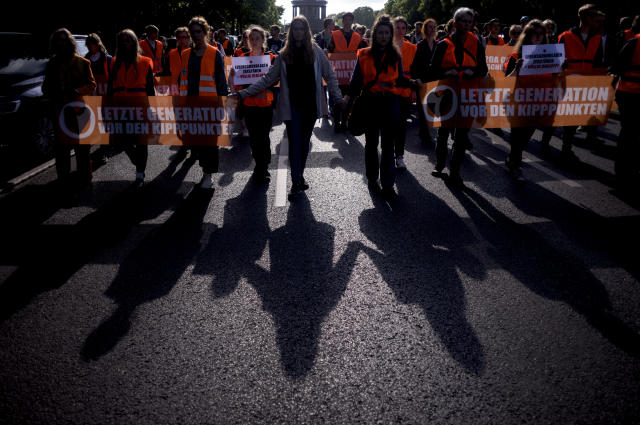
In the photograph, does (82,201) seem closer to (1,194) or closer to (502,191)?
(1,194)

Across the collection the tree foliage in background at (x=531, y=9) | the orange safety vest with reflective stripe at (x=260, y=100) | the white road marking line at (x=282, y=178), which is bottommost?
the white road marking line at (x=282, y=178)

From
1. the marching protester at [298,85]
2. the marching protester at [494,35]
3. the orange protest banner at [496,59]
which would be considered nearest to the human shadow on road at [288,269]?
the marching protester at [298,85]

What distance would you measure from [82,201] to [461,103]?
5.13 meters

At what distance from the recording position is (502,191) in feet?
19.4

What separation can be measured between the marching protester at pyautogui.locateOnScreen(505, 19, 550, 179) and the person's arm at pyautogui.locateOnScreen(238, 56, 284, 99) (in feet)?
10.6

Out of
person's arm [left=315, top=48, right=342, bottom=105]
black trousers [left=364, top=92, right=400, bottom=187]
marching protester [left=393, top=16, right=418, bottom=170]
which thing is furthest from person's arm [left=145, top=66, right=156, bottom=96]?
marching protester [left=393, top=16, right=418, bottom=170]

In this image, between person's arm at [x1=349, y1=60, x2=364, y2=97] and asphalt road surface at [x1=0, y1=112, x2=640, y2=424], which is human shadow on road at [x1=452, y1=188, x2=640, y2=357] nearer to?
asphalt road surface at [x1=0, y1=112, x2=640, y2=424]

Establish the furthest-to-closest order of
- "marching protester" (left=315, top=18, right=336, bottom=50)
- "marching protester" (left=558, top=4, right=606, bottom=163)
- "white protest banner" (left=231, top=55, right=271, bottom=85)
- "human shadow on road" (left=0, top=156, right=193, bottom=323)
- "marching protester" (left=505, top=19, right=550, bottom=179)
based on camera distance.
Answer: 1. "marching protester" (left=315, top=18, right=336, bottom=50)
2. "marching protester" (left=558, top=4, right=606, bottom=163)
3. "white protest banner" (left=231, top=55, right=271, bottom=85)
4. "marching protester" (left=505, top=19, right=550, bottom=179)
5. "human shadow on road" (left=0, top=156, right=193, bottom=323)

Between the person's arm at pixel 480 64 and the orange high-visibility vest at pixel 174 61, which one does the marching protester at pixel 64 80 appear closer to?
the orange high-visibility vest at pixel 174 61

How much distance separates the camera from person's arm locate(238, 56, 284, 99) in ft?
17.6

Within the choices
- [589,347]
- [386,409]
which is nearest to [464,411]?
[386,409]

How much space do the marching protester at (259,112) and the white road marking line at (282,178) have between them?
0.98 feet

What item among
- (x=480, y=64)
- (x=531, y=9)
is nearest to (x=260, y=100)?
(x=480, y=64)

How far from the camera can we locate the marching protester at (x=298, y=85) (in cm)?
520
